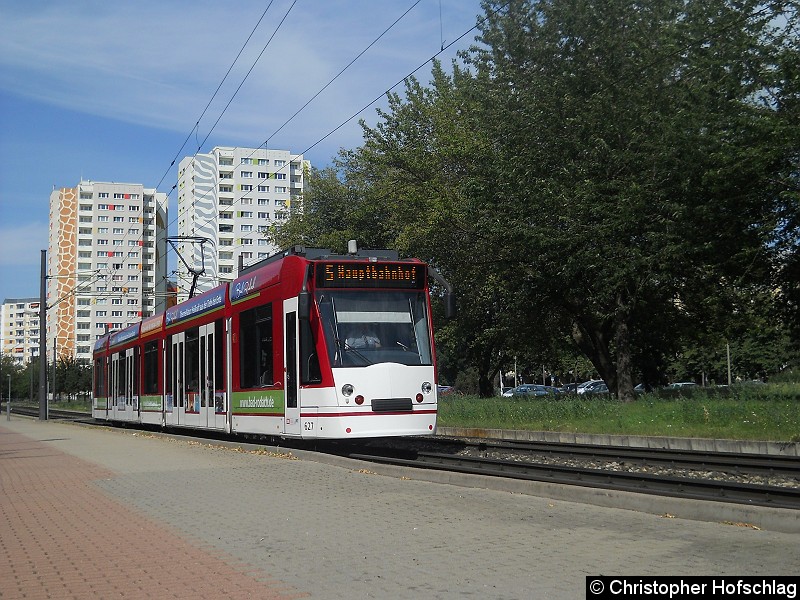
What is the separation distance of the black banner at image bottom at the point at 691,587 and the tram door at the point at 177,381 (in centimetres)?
1982

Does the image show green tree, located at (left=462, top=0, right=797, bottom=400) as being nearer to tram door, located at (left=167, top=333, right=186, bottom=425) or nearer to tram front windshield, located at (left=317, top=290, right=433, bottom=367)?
tram front windshield, located at (left=317, top=290, right=433, bottom=367)

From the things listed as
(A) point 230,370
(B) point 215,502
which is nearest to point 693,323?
(A) point 230,370

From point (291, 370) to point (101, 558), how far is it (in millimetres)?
8966

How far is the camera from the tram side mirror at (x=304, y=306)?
619 inches

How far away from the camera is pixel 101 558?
7.86m

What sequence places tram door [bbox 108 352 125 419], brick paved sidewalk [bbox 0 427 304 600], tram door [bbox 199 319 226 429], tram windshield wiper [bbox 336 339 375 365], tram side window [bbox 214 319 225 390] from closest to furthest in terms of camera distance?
brick paved sidewalk [bbox 0 427 304 600], tram windshield wiper [bbox 336 339 375 365], tram side window [bbox 214 319 225 390], tram door [bbox 199 319 226 429], tram door [bbox 108 352 125 419]

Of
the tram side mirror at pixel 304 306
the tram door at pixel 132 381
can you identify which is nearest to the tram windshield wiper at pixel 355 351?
the tram side mirror at pixel 304 306

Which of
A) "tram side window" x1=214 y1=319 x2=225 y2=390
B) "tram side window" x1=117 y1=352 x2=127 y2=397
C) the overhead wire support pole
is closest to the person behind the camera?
"tram side window" x1=214 y1=319 x2=225 y2=390

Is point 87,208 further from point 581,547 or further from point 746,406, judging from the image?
point 581,547

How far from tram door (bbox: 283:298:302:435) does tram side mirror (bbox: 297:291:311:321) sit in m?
0.77

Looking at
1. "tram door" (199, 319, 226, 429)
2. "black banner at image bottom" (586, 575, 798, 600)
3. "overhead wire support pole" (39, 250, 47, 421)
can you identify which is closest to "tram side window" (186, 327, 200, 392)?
"tram door" (199, 319, 226, 429)

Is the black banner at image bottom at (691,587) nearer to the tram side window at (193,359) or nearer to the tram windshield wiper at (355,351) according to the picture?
the tram windshield wiper at (355,351)

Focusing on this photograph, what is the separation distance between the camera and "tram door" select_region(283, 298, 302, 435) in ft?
54.3

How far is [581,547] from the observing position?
7.60 m
